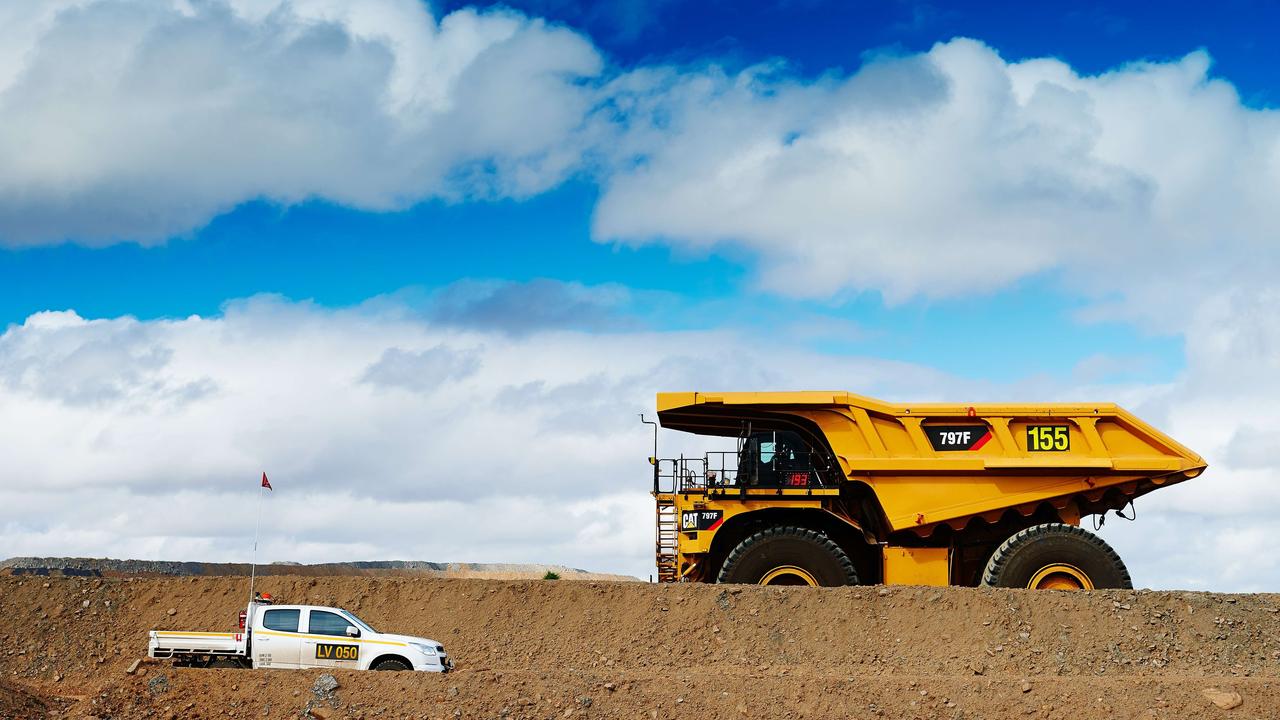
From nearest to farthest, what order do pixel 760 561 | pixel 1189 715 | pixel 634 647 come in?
pixel 1189 715 < pixel 634 647 < pixel 760 561

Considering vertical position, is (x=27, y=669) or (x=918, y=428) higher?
(x=918, y=428)

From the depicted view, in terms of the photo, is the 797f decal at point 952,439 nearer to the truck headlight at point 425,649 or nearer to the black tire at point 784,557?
the black tire at point 784,557

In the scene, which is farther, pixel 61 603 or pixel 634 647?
pixel 61 603

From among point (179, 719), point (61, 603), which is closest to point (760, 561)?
point (179, 719)

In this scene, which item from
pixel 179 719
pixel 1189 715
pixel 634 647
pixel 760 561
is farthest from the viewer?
pixel 760 561

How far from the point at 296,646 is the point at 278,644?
0.28m

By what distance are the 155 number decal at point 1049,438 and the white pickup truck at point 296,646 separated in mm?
12715

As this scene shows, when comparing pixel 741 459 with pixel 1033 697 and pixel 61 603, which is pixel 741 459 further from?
pixel 61 603

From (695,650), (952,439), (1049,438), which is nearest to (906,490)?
(952,439)

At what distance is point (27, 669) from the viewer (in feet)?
75.7

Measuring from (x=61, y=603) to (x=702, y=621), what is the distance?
12.7 metres

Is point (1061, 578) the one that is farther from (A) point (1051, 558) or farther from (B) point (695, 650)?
(B) point (695, 650)

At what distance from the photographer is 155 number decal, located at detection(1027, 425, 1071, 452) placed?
81.6ft

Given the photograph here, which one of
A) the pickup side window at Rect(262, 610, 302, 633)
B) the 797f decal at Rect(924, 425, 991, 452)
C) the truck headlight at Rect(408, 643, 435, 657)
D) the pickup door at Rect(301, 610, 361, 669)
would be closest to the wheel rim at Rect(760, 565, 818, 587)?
the 797f decal at Rect(924, 425, 991, 452)
